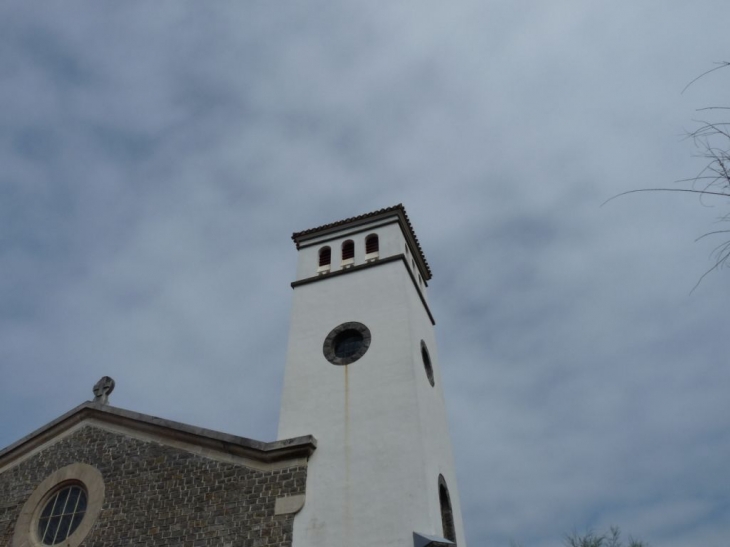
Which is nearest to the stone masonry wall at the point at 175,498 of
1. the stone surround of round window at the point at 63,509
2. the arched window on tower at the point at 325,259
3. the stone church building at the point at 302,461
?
the stone church building at the point at 302,461

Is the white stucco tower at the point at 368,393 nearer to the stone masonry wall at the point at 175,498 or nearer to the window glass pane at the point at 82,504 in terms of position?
the stone masonry wall at the point at 175,498

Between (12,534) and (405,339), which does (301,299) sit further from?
(12,534)

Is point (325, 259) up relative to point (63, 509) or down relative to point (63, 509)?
up

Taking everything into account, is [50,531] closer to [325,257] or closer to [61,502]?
[61,502]

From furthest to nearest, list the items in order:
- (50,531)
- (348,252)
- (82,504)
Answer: (348,252), (82,504), (50,531)

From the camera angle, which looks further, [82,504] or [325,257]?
[325,257]

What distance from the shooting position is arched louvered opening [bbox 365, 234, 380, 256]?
55.1ft

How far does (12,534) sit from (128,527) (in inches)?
121

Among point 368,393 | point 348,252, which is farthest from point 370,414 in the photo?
point 348,252

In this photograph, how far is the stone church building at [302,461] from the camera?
11.5 metres

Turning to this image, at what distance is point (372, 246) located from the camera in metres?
17.0

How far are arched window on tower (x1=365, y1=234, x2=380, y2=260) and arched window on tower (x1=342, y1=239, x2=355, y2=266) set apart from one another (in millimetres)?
416

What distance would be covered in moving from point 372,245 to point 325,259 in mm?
1424

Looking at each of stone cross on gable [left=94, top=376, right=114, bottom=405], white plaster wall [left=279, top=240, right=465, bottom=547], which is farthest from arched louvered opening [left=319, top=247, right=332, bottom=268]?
stone cross on gable [left=94, top=376, right=114, bottom=405]
